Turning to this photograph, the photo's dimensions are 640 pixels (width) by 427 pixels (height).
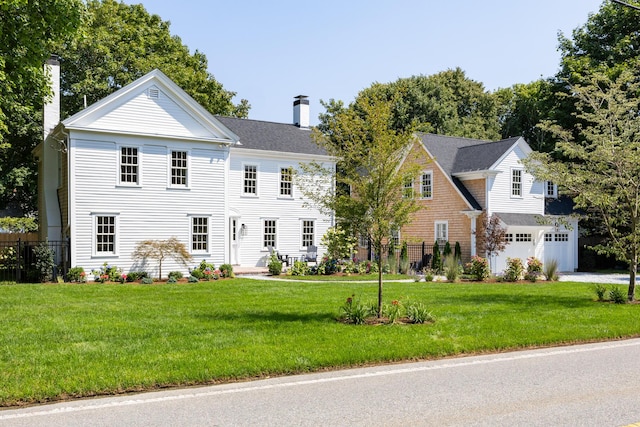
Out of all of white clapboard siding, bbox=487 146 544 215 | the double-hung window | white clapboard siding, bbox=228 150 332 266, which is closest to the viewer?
the double-hung window

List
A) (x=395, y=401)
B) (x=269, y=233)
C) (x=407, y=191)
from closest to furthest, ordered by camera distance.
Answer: (x=395, y=401) < (x=407, y=191) < (x=269, y=233)

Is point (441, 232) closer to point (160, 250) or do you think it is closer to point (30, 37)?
point (160, 250)

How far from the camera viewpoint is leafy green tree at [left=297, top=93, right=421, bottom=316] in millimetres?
12594

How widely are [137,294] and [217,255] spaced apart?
8361 mm

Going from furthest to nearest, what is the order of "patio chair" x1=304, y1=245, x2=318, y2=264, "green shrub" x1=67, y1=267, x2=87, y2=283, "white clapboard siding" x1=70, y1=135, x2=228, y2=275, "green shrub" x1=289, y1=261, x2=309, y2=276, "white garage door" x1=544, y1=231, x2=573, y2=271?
"white garage door" x1=544, y1=231, x2=573, y2=271, "patio chair" x1=304, y1=245, x2=318, y2=264, "green shrub" x1=289, y1=261, x2=309, y2=276, "white clapboard siding" x1=70, y1=135, x2=228, y2=275, "green shrub" x1=67, y1=267, x2=87, y2=283

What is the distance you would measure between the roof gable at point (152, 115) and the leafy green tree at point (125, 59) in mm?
9604

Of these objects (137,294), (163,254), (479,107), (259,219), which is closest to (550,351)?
(137,294)

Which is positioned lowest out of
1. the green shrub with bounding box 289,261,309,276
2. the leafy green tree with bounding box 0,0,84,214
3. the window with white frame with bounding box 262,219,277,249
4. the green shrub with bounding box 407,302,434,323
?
the green shrub with bounding box 289,261,309,276

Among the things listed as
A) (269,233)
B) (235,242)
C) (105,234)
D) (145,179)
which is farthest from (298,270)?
(105,234)

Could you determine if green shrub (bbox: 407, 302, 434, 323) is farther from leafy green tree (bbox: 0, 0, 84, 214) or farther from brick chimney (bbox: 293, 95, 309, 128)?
brick chimney (bbox: 293, 95, 309, 128)

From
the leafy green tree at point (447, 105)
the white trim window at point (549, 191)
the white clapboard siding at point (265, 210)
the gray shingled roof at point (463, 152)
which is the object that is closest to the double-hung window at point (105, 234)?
the white clapboard siding at point (265, 210)

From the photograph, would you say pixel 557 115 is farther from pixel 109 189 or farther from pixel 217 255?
pixel 109 189

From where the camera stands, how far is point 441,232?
33.8m

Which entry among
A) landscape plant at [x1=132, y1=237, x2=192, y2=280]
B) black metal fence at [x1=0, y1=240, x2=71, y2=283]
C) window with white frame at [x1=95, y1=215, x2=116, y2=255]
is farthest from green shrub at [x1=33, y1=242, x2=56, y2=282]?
landscape plant at [x1=132, y1=237, x2=192, y2=280]
